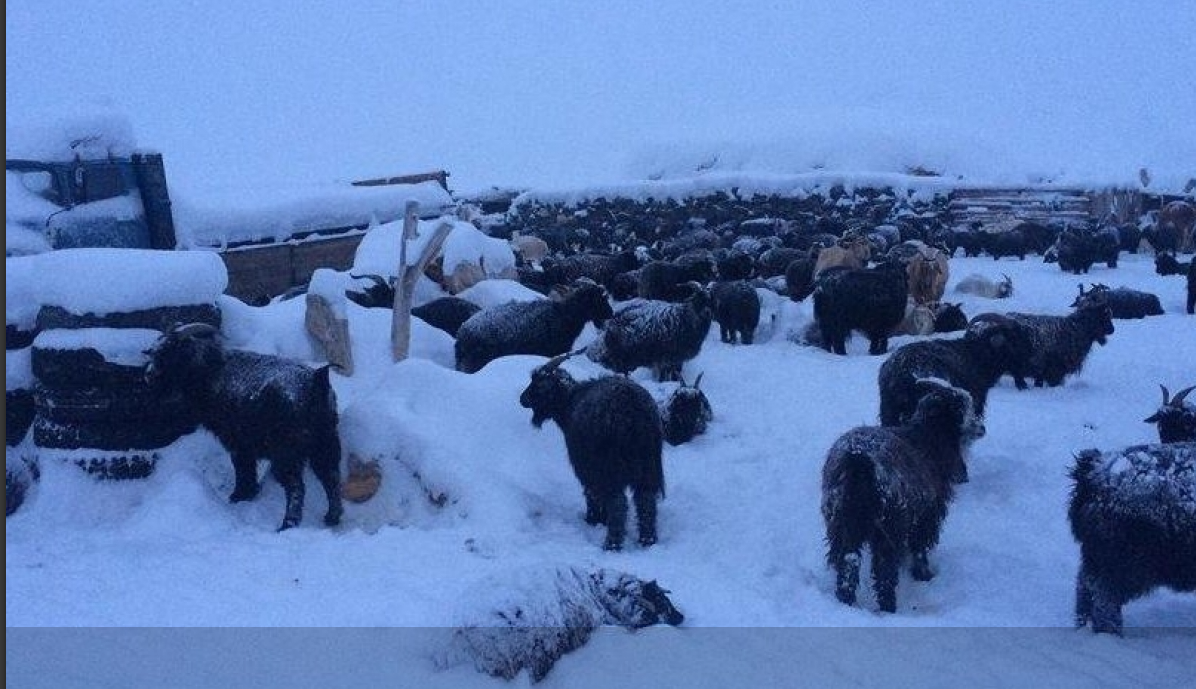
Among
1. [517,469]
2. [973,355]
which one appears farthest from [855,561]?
[973,355]

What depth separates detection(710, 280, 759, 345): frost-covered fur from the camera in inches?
510

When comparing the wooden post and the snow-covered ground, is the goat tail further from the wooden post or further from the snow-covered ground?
the wooden post

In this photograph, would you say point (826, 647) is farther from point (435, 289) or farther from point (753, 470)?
point (435, 289)

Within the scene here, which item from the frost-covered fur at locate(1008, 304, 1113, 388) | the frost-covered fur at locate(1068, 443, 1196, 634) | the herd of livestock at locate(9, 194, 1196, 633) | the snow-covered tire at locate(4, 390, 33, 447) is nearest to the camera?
the frost-covered fur at locate(1068, 443, 1196, 634)

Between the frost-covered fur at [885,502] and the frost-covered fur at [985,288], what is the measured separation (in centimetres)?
1120

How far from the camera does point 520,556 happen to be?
5.89 m

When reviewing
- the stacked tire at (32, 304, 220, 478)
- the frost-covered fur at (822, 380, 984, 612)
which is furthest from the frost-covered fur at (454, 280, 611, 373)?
the frost-covered fur at (822, 380, 984, 612)

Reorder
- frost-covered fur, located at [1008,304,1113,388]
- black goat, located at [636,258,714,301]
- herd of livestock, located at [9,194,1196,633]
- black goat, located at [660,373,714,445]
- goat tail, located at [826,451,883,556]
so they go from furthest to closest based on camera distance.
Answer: black goat, located at [636,258,714,301]
frost-covered fur, located at [1008,304,1113,388]
black goat, located at [660,373,714,445]
goat tail, located at [826,451,883,556]
herd of livestock, located at [9,194,1196,633]

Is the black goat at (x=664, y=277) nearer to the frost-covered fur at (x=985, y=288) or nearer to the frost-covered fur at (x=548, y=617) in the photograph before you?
the frost-covered fur at (x=985, y=288)

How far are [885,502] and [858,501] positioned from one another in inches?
6.0

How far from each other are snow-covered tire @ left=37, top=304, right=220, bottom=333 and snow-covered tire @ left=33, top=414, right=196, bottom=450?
30.7 inches

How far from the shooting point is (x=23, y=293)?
7.59 meters

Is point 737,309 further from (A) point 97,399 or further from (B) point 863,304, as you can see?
(A) point 97,399

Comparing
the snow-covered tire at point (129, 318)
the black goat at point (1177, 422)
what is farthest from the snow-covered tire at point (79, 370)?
the black goat at point (1177, 422)
